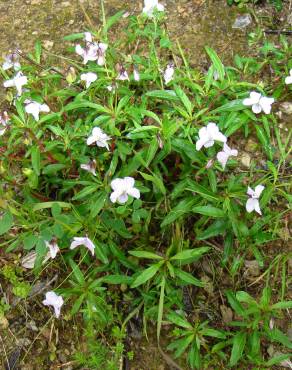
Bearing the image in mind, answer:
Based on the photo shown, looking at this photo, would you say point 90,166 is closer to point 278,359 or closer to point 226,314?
point 226,314

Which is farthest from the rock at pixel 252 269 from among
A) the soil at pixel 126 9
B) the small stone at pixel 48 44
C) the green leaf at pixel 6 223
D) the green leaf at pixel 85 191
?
the small stone at pixel 48 44

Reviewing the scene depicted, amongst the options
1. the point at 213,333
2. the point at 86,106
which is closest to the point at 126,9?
the point at 86,106

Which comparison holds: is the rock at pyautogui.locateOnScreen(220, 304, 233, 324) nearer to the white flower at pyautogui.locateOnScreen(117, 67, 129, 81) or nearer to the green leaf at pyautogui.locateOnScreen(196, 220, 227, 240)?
the green leaf at pyautogui.locateOnScreen(196, 220, 227, 240)

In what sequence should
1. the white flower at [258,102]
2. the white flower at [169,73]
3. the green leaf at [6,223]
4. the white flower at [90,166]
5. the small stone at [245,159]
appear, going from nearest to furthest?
the green leaf at [6,223], the white flower at [90,166], the white flower at [258,102], the white flower at [169,73], the small stone at [245,159]

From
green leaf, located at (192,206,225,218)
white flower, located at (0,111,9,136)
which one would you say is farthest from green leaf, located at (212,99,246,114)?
white flower, located at (0,111,9,136)

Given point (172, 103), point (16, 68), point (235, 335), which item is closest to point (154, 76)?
point (172, 103)

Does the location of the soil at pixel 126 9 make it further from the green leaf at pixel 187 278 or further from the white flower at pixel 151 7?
the green leaf at pixel 187 278
